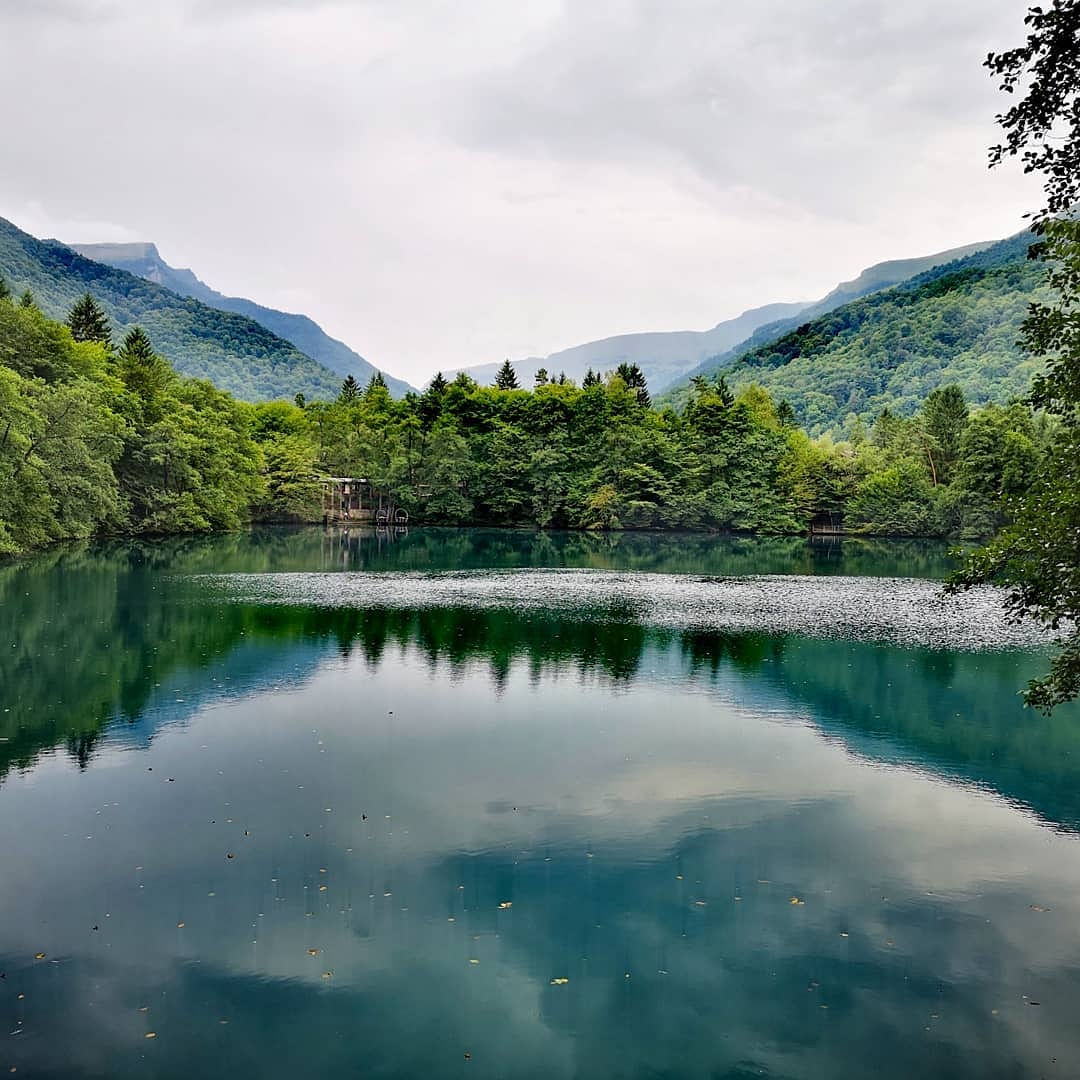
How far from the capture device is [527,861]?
9688 mm

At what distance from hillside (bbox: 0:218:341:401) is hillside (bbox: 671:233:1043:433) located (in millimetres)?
79340

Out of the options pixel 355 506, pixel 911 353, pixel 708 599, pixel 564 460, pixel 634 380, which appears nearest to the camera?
pixel 708 599

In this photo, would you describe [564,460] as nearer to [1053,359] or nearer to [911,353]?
[1053,359]

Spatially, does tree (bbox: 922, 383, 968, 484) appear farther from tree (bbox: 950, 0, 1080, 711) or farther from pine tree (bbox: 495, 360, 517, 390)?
tree (bbox: 950, 0, 1080, 711)

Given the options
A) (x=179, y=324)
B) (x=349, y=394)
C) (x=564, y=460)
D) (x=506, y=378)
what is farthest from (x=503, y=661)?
(x=179, y=324)

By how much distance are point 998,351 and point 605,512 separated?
232 feet

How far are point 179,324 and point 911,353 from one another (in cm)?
13108

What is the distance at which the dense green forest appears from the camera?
5982 centimetres

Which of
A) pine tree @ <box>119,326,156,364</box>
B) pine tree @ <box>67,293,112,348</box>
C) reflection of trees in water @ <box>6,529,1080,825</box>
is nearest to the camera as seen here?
reflection of trees in water @ <box>6,529,1080,825</box>

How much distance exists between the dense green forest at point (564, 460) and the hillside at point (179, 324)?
82990mm

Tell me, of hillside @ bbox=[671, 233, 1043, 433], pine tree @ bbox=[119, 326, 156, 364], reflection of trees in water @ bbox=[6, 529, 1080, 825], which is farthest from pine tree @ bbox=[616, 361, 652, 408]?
reflection of trees in water @ bbox=[6, 529, 1080, 825]

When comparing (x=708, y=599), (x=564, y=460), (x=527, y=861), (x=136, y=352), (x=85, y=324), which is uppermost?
(x=85, y=324)

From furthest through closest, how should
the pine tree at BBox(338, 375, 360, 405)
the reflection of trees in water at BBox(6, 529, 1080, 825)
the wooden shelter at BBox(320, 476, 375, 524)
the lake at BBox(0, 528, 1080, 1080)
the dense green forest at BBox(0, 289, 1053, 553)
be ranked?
1. the pine tree at BBox(338, 375, 360, 405)
2. the wooden shelter at BBox(320, 476, 375, 524)
3. the dense green forest at BBox(0, 289, 1053, 553)
4. the reflection of trees in water at BBox(6, 529, 1080, 825)
5. the lake at BBox(0, 528, 1080, 1080)

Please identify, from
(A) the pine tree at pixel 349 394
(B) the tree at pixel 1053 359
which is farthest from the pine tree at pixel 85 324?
(B) the tree at pixel 1053 359
